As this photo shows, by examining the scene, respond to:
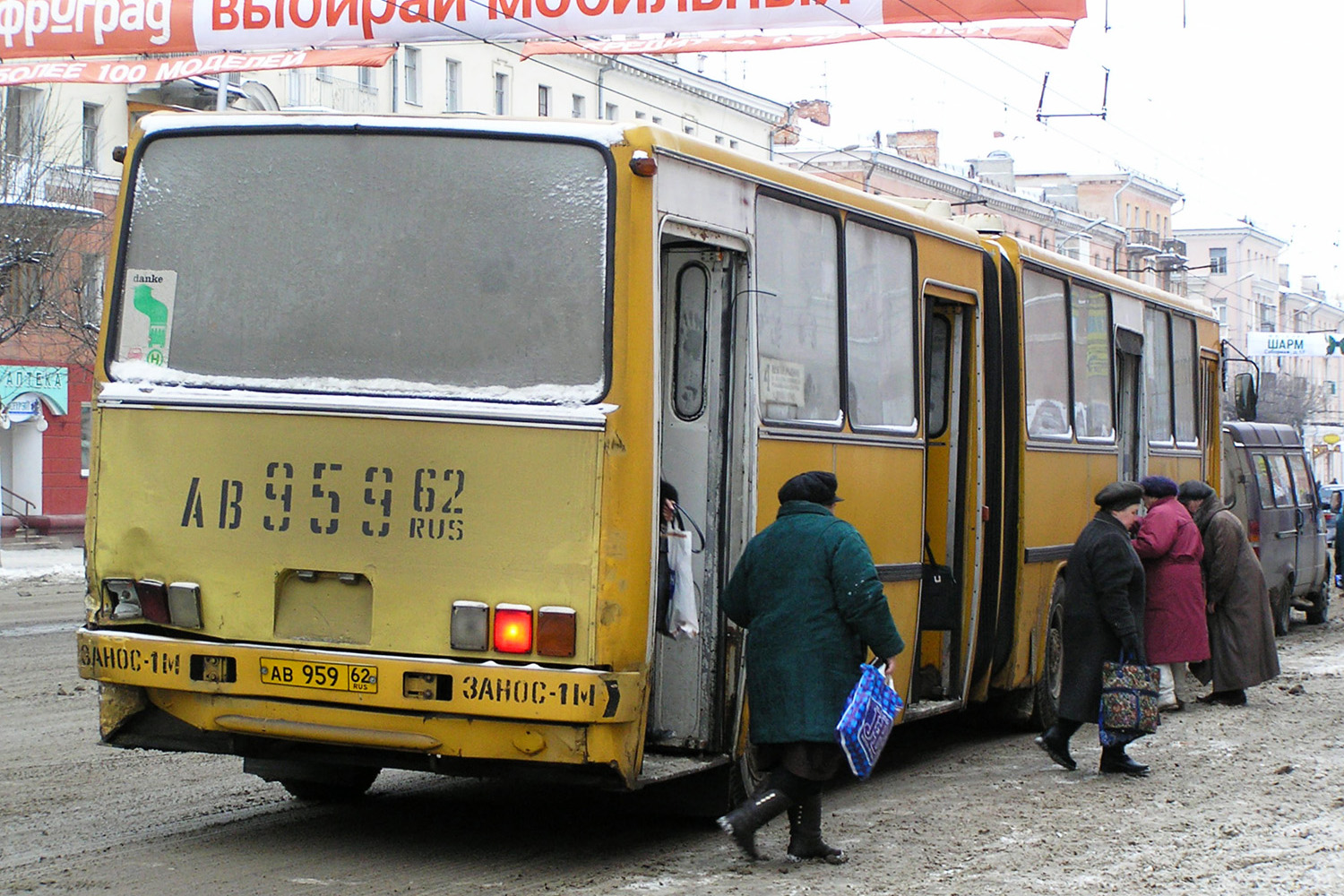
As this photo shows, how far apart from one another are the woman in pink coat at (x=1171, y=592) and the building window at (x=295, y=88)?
39035 mm

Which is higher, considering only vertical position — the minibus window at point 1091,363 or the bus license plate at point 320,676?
the minibus window at point 1091,363

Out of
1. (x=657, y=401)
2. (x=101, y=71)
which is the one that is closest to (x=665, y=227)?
(x=657, y=401)

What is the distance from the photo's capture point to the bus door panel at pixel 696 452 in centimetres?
822

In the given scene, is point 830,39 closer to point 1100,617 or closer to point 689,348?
point 1100,617

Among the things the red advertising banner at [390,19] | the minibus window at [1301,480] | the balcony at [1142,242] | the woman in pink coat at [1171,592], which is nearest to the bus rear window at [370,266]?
the woman in pink coat at [1171,592]

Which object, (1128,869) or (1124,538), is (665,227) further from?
(1124,538)

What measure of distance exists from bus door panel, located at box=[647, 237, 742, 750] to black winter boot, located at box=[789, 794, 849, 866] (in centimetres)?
50

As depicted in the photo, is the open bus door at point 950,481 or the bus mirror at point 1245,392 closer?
the open bus door at point 950,481

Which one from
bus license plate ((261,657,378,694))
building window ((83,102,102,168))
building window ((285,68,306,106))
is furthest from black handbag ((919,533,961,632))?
building window ((285,68,306,106))

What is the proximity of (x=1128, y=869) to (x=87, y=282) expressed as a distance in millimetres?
32080

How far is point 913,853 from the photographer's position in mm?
8336

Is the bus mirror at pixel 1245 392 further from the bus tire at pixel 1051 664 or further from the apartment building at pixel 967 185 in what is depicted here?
the apartment building at pixel 967 185

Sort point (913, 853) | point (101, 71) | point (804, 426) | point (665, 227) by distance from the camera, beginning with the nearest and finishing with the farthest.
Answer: point (665, 227), point (913, 853), point (804, 426), point (101, 71)

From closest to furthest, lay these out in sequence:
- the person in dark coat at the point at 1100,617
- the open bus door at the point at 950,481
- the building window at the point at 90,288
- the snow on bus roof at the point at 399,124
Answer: the snow on bus roof at the point at 399,124
the person in dark coat at the point at 1100,617
the open bus door at the point at 950,481
the building window at the point at 90,288
